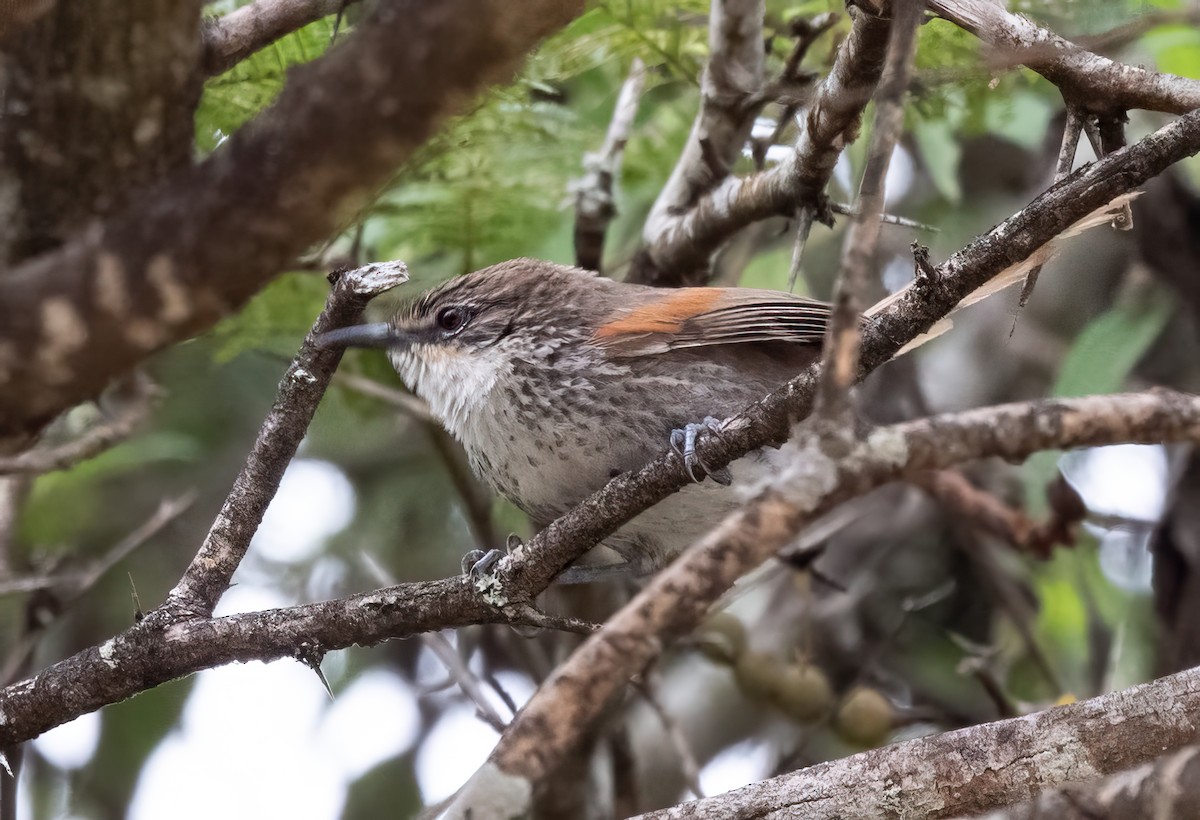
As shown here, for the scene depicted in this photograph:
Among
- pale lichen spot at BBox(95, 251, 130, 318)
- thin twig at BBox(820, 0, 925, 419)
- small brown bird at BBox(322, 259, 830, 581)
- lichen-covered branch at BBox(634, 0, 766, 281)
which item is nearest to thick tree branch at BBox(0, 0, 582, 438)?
pale lichen spot at BBox(95, 251, 130, 318)

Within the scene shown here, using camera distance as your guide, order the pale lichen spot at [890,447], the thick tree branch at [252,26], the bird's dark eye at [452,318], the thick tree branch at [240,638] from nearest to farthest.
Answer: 1. the pale lichen spot at [890,447]
2. the thick tree branch at [252,26]
3. the thick tree branch at [240,638]
4. the bird's dark eye at [452,318]

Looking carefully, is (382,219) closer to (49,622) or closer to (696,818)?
(49,622)

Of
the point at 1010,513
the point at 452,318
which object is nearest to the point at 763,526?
the point at 452,318

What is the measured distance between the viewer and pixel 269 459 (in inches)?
128

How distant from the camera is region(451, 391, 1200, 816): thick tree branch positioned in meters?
1.64

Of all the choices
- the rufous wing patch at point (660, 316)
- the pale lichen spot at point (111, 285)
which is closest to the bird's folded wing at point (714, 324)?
the rufous wing patch at point (660, 316)

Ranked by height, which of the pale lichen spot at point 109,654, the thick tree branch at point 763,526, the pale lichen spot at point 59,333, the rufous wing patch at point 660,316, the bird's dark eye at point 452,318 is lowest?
the pale lichen spot at point 109,654

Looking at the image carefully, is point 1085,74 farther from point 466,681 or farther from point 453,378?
point 466,681

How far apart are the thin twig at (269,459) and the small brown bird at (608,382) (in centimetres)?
9

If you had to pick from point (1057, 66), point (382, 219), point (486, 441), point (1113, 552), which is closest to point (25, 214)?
point (486, 441)

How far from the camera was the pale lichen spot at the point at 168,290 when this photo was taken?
159 centimetres

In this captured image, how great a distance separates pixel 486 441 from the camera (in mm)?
3734

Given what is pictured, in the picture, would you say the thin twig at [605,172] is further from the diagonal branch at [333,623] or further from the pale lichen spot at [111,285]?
the pale lichen spot at [111,285]

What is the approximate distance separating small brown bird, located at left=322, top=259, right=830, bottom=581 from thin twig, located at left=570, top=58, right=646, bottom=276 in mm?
762
